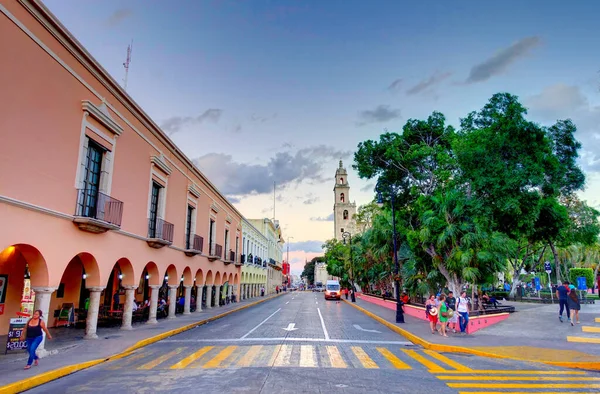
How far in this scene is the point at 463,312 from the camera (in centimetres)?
1488

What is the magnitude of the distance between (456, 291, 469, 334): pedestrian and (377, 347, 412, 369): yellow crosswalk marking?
432cm

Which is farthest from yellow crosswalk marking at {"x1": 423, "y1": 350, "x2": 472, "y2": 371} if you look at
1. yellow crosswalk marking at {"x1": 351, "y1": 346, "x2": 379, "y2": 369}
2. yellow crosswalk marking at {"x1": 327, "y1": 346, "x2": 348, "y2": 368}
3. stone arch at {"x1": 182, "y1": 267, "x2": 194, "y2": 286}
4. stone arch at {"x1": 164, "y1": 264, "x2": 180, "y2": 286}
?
stone arch at {"x1": 182, "y1": 267, "x2": 194, "y2": 286}

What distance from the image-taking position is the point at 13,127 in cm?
998

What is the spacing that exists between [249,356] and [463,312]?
29.0 ft

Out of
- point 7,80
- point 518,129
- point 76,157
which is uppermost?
point 518,129

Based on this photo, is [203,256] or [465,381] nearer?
[465,381]

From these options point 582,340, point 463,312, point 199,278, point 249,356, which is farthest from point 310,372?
point 199,278

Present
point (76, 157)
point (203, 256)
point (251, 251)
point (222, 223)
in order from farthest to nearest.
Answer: point (251, 251) < point (222, 223) < point (203, 256) < point (76, 157)

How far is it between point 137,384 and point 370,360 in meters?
5.91

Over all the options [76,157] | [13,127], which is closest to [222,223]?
[76,157]

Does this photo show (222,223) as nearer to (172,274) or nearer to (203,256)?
(203,256)

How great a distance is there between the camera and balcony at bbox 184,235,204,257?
23.7 m

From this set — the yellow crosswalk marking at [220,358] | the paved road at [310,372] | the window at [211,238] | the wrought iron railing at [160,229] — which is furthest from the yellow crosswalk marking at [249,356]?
the window at [211,238]

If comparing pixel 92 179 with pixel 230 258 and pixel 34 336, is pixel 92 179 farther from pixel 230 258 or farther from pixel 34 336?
pixel 230 258
